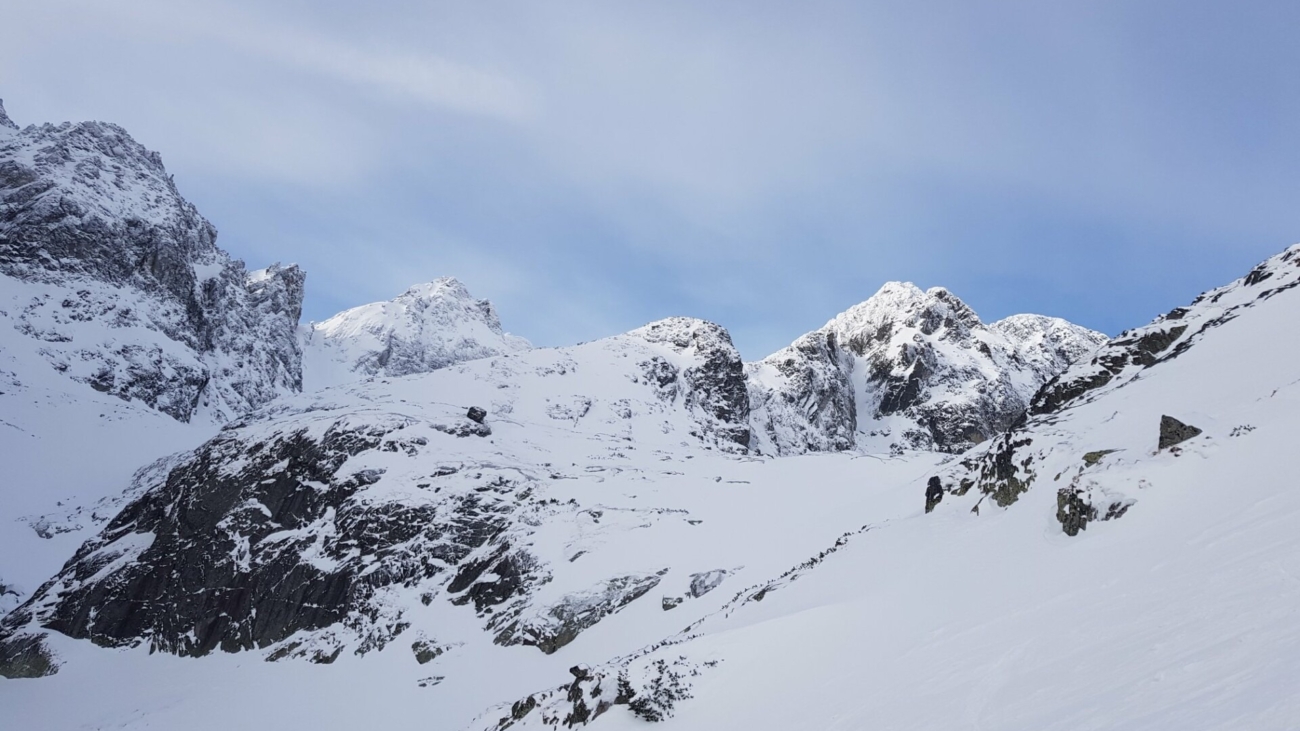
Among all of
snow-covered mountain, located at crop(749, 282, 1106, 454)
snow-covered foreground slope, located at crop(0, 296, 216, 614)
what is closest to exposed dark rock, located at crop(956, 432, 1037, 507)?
snow-covered foreground slope, located at crop(0, 296, 216, 614)

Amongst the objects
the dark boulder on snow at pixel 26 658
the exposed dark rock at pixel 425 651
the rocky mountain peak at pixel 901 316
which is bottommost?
the exposed dark rock at pixel 425 651

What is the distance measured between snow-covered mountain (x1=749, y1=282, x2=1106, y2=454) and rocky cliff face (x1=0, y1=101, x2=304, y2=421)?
85.4 metres

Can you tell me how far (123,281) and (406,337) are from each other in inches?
2626

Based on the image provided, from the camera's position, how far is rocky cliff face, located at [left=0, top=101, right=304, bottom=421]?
292ft

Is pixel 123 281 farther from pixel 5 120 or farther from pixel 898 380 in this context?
pixel 898 380

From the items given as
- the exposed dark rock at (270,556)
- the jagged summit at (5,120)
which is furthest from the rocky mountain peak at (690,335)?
the jagged summit at (5,120)

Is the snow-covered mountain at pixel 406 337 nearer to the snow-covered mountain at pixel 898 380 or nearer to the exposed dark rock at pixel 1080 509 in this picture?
the snow-covered mountain at pixel 898 380

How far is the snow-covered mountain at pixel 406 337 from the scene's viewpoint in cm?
15338

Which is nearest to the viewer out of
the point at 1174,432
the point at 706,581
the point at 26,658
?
the point at 1174,432

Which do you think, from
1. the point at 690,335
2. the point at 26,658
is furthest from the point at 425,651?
the point at 690,335

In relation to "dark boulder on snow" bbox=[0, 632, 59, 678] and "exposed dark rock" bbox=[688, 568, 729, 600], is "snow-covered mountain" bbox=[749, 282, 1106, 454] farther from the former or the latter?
"dark boulder on snow" bbox=[0, 632, 59, 678]

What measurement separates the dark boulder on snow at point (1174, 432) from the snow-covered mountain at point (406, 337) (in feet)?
461

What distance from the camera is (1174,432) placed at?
1581cm

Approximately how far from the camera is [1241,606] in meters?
7.17
